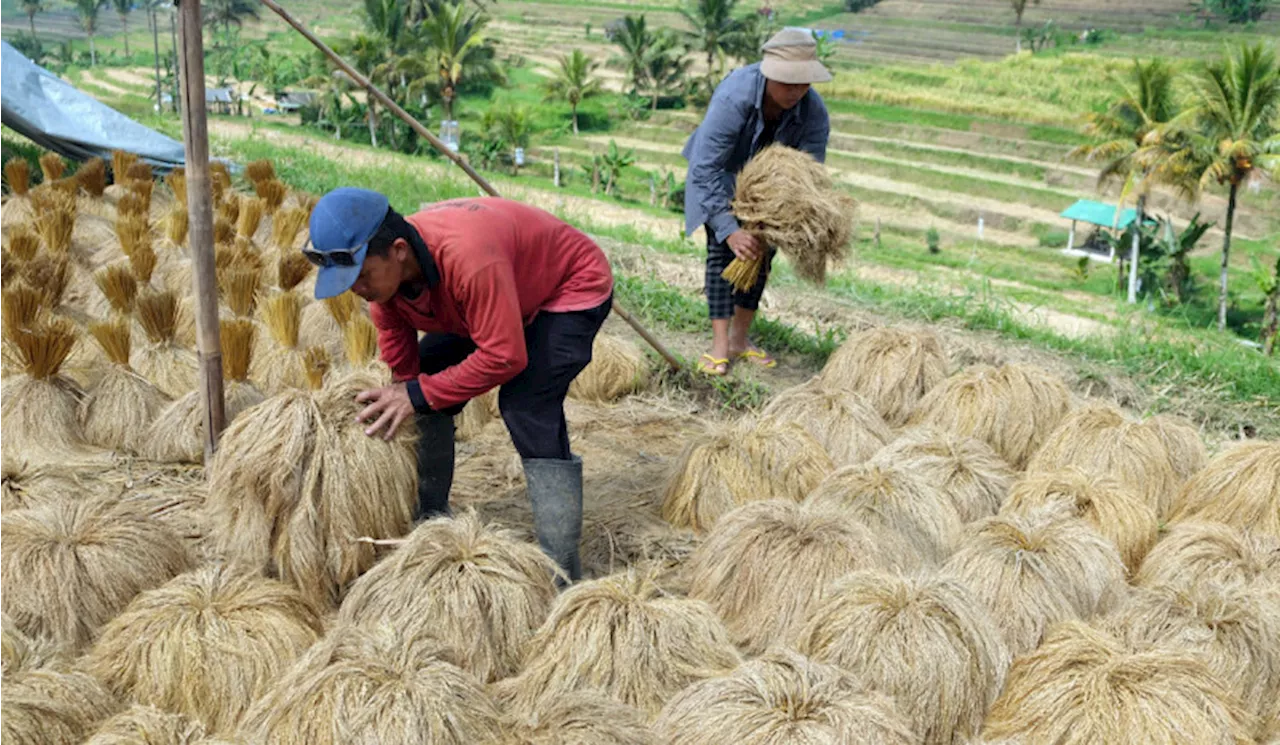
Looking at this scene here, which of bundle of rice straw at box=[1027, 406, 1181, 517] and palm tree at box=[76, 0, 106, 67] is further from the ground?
palm tree at box=[76, 0, 106, 67]

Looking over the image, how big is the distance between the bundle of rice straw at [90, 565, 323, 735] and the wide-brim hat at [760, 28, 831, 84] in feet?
10.0

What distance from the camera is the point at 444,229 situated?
3158 mm

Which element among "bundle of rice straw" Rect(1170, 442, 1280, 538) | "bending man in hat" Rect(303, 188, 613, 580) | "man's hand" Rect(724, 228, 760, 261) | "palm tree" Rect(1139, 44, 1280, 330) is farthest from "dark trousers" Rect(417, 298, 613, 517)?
"palm tree" Rect(1139, 44, 1280, 330)

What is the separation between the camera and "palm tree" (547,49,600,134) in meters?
42.3

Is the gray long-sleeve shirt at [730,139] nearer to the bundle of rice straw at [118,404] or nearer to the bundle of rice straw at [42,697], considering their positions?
Answer: the bundle of rice straw at [118,404]

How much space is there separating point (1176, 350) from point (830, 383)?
6.57 ft

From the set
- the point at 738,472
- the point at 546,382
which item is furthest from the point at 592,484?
the point at 546,382

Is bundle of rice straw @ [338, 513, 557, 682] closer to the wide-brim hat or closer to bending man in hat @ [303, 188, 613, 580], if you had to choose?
bending man in hat @ [303, 188, 613, 580]

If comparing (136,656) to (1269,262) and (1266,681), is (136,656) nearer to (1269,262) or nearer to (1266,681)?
(1266,681)

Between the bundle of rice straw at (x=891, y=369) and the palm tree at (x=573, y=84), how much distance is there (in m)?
38.6

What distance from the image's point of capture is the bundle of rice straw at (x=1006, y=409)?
450 centimetres

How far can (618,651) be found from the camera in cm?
277

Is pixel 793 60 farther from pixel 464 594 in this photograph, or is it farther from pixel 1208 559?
pixel 464 594

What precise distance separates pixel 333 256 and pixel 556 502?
98 cm
